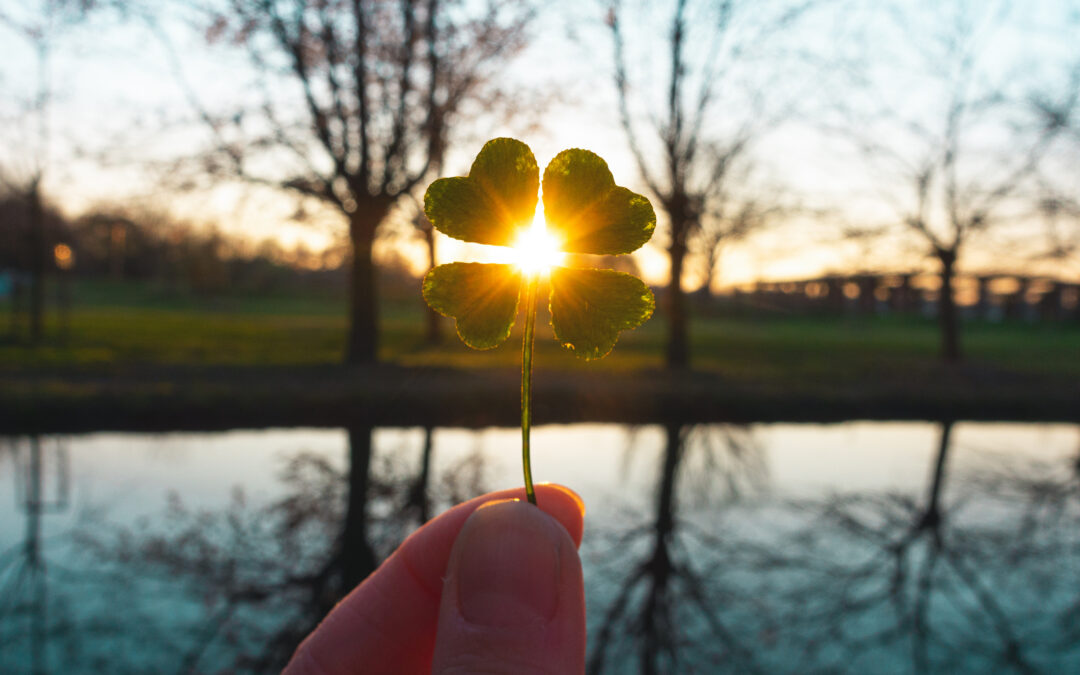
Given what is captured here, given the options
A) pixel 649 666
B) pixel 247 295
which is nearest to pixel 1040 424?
pixel 649 666

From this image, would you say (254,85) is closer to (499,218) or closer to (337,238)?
(337,238)

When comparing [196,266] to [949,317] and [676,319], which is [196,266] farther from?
[949,317]

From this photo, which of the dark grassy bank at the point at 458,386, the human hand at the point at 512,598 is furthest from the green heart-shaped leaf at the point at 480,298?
the dark grassy bank at the point at 458,386

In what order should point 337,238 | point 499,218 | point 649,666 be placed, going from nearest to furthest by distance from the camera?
point 499,218, point 649,666, point 337,238

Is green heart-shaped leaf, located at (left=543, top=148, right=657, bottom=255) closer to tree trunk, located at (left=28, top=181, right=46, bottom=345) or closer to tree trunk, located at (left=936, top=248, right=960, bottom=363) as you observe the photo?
tree trunk, located at (left=936, top=248, right=960, bottom=363)

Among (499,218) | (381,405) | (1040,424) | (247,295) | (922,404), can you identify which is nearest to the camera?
(499,218)

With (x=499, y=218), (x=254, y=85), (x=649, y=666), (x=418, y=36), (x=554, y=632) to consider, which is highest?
(x=418, y=36)

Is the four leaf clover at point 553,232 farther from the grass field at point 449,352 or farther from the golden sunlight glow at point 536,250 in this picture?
the grass field at point 449,352

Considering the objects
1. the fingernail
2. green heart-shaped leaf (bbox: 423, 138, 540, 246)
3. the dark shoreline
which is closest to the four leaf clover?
green heart-shaped leaf (bbox: 423, 138, 540, 246)
